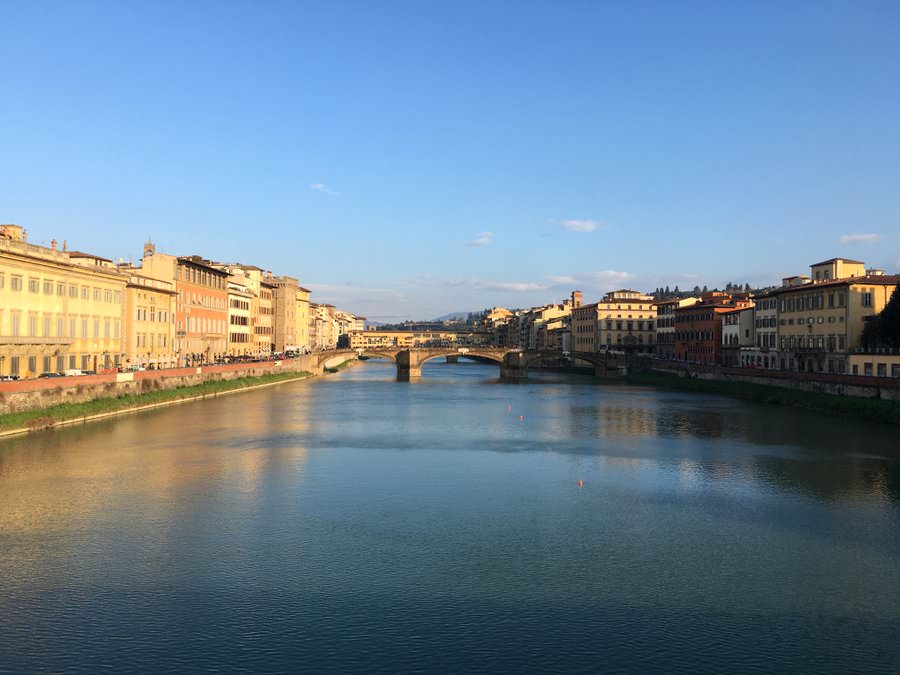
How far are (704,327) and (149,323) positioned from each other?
66.9 metres

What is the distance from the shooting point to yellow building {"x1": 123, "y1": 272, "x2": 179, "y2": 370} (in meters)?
63.6

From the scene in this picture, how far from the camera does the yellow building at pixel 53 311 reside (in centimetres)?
4653

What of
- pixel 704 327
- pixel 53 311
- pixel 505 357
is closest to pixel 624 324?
pixel 505 357

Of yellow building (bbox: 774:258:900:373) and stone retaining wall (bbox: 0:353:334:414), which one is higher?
yellow building (bbox: 774:258:900:373)

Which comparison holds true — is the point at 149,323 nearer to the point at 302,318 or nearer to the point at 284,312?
the point at 284,312

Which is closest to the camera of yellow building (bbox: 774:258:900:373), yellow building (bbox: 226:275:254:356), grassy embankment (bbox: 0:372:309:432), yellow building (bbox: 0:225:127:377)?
grassy embankment (bbox: 0:372:309:432)

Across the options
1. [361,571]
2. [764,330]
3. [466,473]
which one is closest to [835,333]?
[764,330]

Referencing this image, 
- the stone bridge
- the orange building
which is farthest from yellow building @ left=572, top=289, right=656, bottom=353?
the orange building

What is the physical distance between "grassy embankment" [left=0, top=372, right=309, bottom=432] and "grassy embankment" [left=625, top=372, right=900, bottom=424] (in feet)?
163

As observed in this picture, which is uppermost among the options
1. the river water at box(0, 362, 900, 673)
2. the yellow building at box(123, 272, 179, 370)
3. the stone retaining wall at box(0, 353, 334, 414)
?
the yellow building at box(123, 272, 179, 370)

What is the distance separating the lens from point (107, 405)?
49375mm

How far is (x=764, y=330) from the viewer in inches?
3113

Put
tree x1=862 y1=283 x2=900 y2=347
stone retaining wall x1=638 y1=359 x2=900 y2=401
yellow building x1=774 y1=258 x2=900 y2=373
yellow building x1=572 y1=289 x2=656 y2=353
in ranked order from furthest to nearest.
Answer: yellow building x1=572 y1=289 x2=656 y2=353 < yellow building x1=774 y1=258 x2=900 y2=373 < tree x1=862 y1=283 x2=900 y2=347 < stone retaining wall x1=638 y1=359 x2=900 y2=401

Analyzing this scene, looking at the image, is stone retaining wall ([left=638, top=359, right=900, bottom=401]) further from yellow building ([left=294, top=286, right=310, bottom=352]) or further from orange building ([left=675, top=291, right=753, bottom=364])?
yellow building ([left=294, top=286, right=310, bottom=352])
